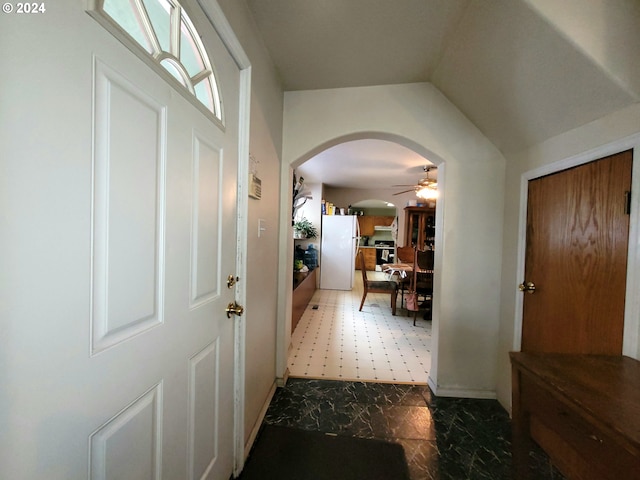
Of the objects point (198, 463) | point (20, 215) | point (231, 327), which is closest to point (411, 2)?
point (20, 215)

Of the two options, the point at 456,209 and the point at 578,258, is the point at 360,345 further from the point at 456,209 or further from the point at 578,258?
the point at 578,258

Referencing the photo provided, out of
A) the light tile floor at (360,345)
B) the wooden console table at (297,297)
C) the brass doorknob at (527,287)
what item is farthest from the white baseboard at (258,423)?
the brass doorknob at (527,287)

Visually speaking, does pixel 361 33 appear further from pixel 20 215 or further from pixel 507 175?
pixel 20 215

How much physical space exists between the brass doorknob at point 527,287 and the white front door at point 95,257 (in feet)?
6.40

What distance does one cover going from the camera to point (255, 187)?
1415 millimetres

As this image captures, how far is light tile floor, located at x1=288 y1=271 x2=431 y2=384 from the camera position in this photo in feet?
7.42

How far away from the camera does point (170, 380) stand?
0.81 meters

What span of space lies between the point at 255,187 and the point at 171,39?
0.72 metres

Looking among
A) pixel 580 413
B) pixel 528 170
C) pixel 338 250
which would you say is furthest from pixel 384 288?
pixel 580 413

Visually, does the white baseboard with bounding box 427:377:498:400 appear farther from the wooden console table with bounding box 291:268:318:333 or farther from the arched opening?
the wooden console table with bounding box 291:268:318:333

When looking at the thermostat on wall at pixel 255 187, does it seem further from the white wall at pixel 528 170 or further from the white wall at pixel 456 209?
the white wall at pixel 528 170

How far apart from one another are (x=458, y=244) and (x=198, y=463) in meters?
2.02

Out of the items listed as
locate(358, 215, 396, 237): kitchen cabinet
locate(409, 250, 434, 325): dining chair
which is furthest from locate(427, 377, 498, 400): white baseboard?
locate(358, 215, 396, 237): kitchen cabinet

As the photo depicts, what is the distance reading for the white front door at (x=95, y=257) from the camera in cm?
42
